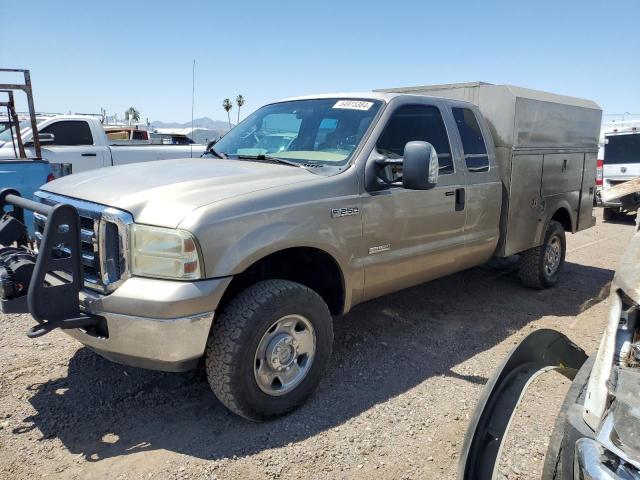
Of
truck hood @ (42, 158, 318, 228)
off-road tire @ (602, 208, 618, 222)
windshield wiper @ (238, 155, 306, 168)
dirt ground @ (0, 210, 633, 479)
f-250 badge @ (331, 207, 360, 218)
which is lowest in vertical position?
off-road tire @ (602, 208, 618, 222)

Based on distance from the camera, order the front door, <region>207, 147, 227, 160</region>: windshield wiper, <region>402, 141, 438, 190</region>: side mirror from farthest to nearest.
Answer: <region>207, 147, 227, 160</region>: windshield wiper → the front door → <region>402, 141, 438, 190</region>: side mirror

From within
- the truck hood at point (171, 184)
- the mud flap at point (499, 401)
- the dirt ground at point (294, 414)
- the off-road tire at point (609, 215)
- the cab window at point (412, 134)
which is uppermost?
the cab window at point (412, 134)

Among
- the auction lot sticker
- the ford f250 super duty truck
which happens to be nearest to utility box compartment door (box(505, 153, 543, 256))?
the ford f250 super duty truck

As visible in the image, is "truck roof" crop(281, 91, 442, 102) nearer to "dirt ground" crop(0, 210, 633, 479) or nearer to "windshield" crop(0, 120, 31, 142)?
"dirt ground" crop(0, 210, 633, 479)

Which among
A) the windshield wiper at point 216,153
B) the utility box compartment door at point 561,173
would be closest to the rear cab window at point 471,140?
the utility box compartment door at point 561,173

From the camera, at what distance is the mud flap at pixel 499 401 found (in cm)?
196

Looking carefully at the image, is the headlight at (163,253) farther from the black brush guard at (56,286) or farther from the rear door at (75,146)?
the rear door at (75,146)

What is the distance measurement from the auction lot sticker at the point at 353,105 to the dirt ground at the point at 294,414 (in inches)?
74.2

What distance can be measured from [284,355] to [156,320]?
2.79 feet

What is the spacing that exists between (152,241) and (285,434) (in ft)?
4.43

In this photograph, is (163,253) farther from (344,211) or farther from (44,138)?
(44,138)

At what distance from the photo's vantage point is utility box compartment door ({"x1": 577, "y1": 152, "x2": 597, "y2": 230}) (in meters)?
6.38

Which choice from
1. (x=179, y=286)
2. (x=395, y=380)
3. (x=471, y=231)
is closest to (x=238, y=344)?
(x=179, y=286)

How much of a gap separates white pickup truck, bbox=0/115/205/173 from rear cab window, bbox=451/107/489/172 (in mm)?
5847
